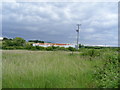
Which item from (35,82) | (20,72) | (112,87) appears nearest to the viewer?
(112,87)

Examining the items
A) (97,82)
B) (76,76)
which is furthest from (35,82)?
(97,82)

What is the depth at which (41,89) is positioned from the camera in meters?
2.47

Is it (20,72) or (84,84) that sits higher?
(20,72)

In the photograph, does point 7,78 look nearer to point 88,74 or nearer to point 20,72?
point 20,72

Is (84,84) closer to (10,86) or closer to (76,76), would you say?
(76,76)

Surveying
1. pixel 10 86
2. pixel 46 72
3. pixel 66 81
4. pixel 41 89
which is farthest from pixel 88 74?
pixel 10 86

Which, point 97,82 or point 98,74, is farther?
point 98,74

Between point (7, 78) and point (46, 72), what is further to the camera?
point (46, 72)

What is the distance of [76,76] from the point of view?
3.11 metres

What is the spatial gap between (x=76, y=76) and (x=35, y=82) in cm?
118

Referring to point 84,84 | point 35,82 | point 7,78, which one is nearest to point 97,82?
point 84,84

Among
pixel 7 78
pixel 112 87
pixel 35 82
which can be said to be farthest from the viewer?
pixel 7 78

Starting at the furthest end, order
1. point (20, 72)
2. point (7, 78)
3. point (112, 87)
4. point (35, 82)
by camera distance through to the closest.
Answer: point (20, 72) → point (7, 78) → point (35, 82) → point (112, 87)

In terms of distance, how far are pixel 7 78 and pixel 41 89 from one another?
1.04 m
